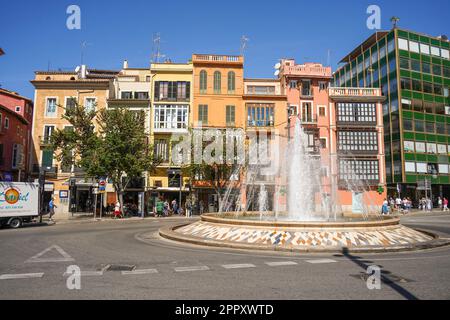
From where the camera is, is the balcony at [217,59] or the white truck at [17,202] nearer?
the white truck at [17,202]

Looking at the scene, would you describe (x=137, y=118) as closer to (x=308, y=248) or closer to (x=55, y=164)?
(x=55, y=164)

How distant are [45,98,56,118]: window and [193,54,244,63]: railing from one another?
18.7 metres

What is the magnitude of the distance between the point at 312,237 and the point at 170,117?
1302 inches

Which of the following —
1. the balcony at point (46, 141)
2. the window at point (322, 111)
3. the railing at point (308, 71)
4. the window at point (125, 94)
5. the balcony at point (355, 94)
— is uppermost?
the railing at point (308, 71)

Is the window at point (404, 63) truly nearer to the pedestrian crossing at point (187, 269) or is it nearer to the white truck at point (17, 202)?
the pedestrian crossing at point (187, 269)

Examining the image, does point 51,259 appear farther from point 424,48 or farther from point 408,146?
point 424,48

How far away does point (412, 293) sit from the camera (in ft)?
21.8

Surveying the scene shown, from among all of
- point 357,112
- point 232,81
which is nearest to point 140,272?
point 232,81

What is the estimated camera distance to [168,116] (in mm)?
43094

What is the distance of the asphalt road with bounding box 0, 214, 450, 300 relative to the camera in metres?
6.59

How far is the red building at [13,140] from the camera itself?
39125 millimetres

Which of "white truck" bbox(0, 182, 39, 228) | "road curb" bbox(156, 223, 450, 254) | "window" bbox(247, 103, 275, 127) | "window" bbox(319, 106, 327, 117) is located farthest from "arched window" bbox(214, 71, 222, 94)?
"road curb" bbox(156, 223, 450, 254)

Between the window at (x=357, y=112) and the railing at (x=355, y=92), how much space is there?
1387 millimetres

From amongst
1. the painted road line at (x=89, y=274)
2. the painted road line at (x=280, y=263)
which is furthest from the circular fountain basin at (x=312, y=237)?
the painted road line at (x=89, y=274)
